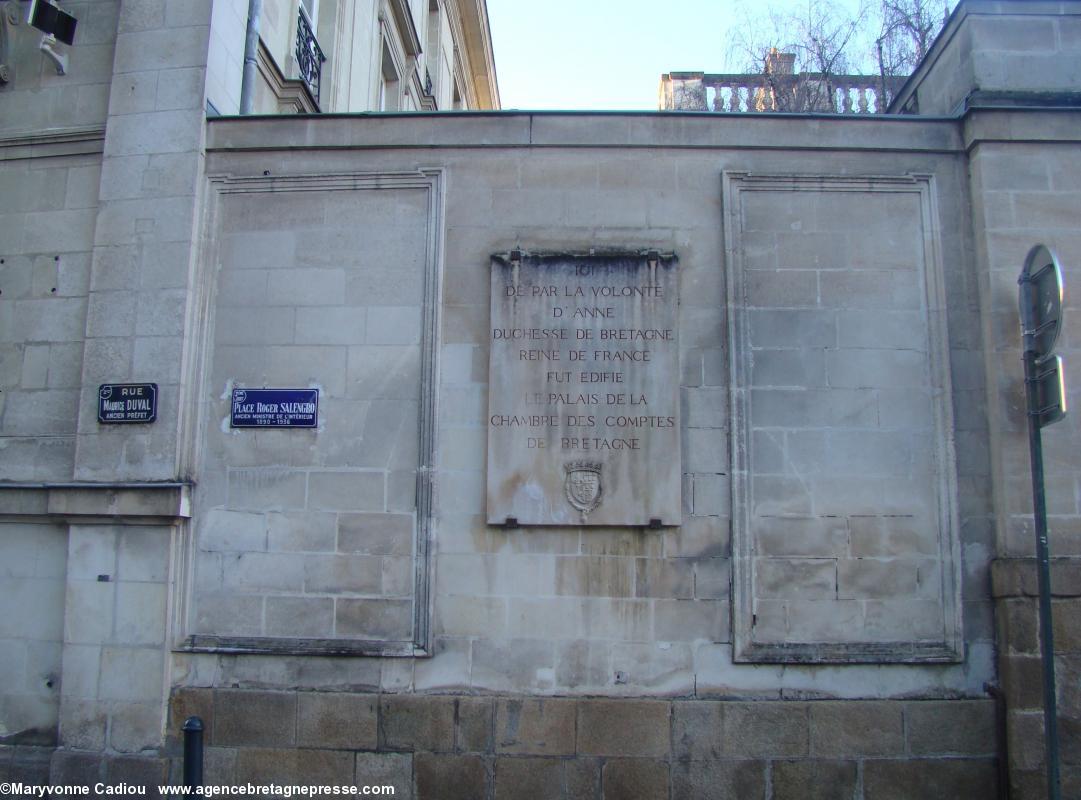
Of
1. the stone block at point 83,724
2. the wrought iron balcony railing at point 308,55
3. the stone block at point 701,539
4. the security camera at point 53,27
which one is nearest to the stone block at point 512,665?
the stone block at point 701,539

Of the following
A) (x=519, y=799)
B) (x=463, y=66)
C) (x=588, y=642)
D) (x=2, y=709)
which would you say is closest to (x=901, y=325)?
(x=588, y=642)

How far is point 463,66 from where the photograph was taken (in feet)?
74.7

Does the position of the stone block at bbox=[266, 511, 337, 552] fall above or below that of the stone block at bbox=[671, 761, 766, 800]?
above

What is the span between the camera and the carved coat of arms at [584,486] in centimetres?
671

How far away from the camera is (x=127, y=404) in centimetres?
706

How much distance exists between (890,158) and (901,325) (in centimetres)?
146

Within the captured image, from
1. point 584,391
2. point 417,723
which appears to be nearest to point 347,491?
point 417,723

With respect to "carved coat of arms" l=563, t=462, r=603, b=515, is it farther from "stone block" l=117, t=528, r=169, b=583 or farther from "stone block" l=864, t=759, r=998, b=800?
"stone block" l=117, t=528, r=169, b=583

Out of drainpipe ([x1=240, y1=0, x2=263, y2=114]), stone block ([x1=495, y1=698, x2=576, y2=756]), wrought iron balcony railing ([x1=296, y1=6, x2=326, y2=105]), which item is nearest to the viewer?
stone block ([x1=495, y1=698, x2=576, y2=756])

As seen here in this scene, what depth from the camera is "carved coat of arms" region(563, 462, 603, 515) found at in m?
6.71

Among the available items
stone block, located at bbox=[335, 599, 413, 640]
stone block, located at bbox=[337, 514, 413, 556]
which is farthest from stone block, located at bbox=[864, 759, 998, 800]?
stone block, located at bbox=[337, 514, 413, 556]

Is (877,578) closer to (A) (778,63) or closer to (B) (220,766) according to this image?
(B) (220,766)

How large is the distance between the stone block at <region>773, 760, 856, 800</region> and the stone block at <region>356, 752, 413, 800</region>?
9.11 ft

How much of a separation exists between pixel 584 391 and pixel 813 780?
3413 mm
